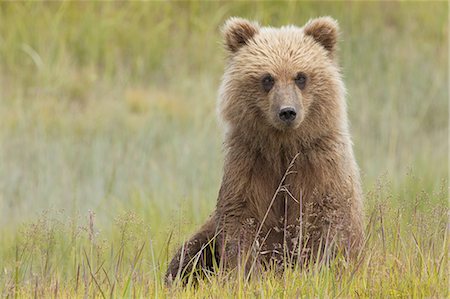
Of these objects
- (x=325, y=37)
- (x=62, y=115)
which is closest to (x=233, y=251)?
(x=325, y=37)

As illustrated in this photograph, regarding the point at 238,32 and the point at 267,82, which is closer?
the point at 267,82

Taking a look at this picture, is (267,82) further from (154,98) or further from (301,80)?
(154,98)

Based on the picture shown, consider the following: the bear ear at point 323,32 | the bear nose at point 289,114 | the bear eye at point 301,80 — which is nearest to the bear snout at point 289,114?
the bear nose at point 289,114

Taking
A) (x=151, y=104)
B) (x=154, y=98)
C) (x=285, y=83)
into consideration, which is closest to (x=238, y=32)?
(x=285, y=83)

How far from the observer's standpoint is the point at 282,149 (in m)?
6.12

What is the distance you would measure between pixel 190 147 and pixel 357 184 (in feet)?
13.2

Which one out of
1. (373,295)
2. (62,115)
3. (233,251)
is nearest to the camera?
(373,295)

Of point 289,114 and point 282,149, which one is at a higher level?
point 289,114

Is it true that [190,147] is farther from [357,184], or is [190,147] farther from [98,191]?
[357,184]

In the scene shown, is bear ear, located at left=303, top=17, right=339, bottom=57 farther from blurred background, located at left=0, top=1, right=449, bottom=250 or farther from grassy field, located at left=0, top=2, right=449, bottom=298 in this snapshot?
blurred background, located at left=0, top=1, right=449, bottom=250

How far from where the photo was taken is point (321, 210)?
231 inches

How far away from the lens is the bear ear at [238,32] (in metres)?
6.45

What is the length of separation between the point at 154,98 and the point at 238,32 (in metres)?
5.34

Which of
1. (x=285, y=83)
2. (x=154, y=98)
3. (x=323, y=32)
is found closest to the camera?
(x=285, y=83)
